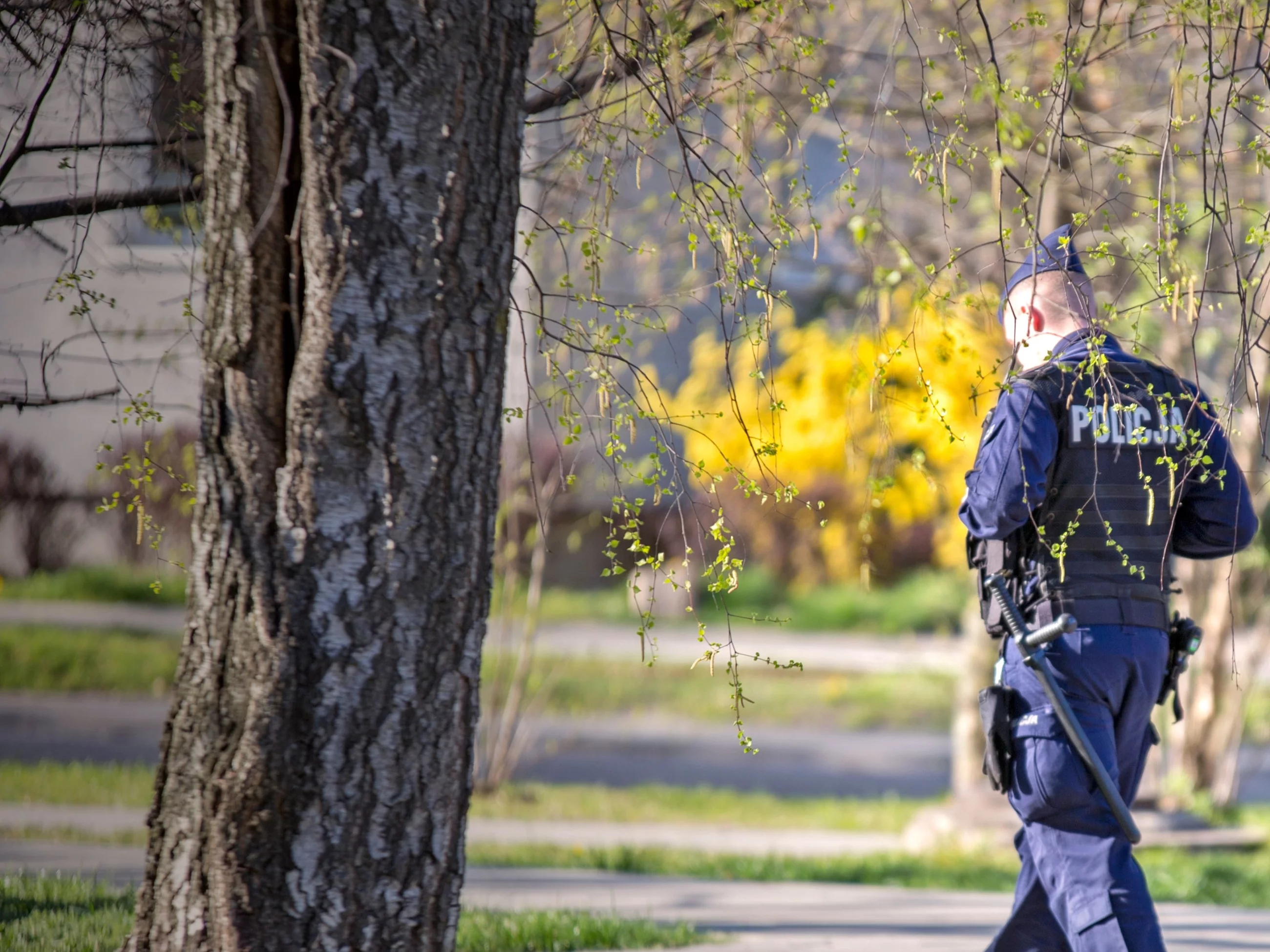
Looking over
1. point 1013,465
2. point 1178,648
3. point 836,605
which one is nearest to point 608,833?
point 1178,648

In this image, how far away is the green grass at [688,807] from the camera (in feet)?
26.7

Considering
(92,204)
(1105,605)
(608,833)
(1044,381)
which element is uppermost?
(92,204)

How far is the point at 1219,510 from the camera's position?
11.6 feet

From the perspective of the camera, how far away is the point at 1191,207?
A: 8844 mm

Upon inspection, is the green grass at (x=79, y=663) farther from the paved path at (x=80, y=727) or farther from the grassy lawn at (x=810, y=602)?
the grassy lawn at (x=810, y=602)

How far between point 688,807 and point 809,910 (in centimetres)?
384

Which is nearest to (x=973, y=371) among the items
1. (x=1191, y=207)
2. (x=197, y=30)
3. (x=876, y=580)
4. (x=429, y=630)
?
(x=1191, y=207)

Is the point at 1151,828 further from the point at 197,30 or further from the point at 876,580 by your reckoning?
the point at 876,580

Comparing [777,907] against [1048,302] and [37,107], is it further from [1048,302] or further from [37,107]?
[37,107]

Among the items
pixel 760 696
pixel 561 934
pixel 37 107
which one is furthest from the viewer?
pixel 760 696

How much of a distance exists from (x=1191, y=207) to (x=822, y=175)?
5.59 metres

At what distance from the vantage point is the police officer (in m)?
3.23

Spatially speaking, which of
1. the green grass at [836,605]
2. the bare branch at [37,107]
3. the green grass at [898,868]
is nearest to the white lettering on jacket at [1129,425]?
the bare branch at [37,107]

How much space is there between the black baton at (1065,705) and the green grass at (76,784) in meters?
4.84
